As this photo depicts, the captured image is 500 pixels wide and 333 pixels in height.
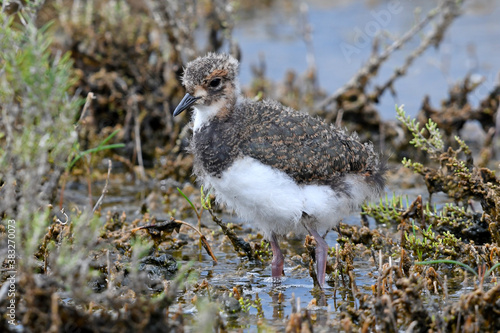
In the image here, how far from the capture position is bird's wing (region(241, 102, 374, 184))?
4.54m

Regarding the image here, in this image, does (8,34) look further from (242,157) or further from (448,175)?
(448,175)

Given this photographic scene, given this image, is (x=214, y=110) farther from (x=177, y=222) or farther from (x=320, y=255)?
(x=320, y=255)

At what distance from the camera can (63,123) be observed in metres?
3.31

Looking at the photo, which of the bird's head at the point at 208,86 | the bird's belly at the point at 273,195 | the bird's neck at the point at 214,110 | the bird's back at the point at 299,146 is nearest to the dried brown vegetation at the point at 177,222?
the bird's belly at the point at 273,195

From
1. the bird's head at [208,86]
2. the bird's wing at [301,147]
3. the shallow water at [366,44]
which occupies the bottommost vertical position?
the bird's wing at [301,147]

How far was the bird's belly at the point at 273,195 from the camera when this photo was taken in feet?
14.6

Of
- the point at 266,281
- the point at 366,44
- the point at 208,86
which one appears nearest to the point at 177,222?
the point at 266,281

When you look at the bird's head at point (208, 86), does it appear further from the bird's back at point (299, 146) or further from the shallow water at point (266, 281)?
the shallow water at point (266, 281)

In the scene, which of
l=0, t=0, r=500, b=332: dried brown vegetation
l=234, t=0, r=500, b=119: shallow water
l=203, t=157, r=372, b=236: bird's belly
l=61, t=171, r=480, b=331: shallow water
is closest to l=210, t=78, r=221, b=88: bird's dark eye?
l=203, t=157, r=372, b=236: bird's belly

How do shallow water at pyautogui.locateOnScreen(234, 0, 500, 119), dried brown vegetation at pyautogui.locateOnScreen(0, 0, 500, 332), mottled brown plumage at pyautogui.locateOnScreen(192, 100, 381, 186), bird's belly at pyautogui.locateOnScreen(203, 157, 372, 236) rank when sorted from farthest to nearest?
shallow water at pyautogui.locateOnScreen(234, 0, 500, 119) → mottled brown plumage at pyautogui.locateOnScreen(192, 100, 381, 186) → bird's belly at pyautogui.locateOnScreen(203, 157, 372, 236) → dried brown vegetation at pyautogui.locateOnScreen(0, 0, 500, 332)

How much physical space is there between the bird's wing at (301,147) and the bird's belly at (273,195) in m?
0.07

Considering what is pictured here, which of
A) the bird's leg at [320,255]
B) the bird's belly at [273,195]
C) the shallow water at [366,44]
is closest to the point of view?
the bird's belly at [273,195]

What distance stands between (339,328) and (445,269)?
1405 millimetres

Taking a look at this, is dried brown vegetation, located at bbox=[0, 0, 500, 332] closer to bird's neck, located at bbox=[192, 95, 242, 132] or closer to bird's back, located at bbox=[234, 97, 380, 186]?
bird's back, located at bbox=[234, 97, 380, 186]
